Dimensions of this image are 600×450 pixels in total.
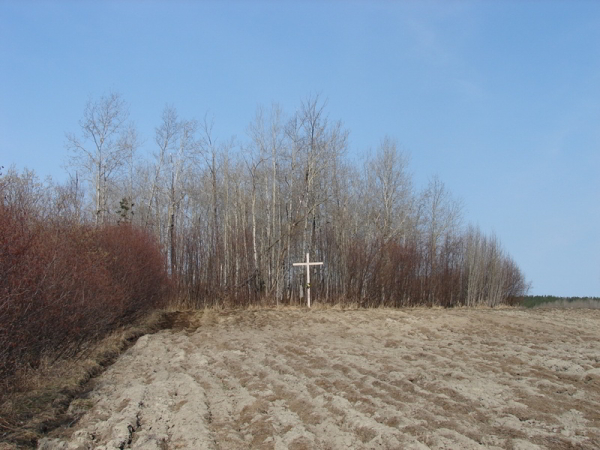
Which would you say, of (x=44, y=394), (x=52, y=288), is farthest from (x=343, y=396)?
(x=52, y=288)

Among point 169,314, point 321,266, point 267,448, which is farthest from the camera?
point 321,266

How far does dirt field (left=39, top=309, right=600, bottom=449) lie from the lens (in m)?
4.93

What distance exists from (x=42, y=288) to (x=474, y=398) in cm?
572

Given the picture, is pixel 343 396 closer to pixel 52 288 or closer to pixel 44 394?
pixel 44 394

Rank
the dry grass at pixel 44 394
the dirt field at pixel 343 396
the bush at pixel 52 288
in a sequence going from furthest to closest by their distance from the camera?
the bush at pixel 52 288 → the dry grass at pixel 44 394 → the dirt field at pixel 343 396

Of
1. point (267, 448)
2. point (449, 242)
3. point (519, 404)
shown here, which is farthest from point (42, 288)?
point (449, 242)

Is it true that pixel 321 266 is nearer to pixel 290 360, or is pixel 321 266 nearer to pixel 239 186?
pixel 239 186

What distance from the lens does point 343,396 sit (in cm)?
639

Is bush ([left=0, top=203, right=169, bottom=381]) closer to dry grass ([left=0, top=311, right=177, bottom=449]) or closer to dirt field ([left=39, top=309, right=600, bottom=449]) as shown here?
dry grass ([left=0, top=311, right=177, bottom=449])

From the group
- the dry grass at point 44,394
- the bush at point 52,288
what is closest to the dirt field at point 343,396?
the dry grass at point 44,394

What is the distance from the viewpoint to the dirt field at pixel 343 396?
4.93 meters

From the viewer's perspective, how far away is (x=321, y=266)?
22.3m

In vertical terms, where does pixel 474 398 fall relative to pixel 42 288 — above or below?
below

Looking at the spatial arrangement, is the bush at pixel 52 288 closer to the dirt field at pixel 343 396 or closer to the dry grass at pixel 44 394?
the dry grass at pixel 44 394
